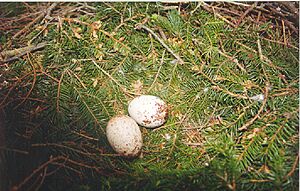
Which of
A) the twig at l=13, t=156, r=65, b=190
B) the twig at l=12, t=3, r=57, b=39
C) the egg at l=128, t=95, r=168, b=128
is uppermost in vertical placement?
the twig at l=12, t=3, r=57, b=39

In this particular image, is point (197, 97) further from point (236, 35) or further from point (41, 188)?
point (41, 188)

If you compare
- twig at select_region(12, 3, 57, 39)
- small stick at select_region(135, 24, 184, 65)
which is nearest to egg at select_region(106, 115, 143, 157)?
small stick at select_region(135, 24, 184, 65)

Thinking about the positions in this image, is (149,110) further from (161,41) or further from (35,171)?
(35,171)

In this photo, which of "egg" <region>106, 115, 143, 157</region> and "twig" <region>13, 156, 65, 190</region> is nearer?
"twig" <region>13, 156, 65, 190</region>

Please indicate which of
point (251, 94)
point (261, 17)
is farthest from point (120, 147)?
point (261, 17)

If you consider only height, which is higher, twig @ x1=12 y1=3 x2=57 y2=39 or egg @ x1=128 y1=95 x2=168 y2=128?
twig @ x1=12 y1=3 x2=57 y2=39

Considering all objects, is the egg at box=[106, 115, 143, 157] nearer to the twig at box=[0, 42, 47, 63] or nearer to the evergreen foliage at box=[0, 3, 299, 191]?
the evergreen foliage at box=[0, 3, 299, 191]

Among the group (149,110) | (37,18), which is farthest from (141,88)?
(37,18)
